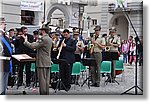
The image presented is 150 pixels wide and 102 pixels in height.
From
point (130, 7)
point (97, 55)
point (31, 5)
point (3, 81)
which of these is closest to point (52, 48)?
point (31, 5)

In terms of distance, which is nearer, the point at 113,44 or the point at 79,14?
the point at 79,14

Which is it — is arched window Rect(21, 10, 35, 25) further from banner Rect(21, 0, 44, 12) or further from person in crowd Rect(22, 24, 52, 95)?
person in crowd Rect(22, 24, 52, 95)

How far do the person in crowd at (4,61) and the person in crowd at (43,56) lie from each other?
1.44 ft

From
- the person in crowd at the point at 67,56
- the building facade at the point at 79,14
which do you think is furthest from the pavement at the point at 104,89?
the building facade at the point at 79,14

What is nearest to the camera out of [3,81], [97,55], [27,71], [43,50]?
[3,81]

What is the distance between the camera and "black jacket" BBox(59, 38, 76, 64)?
8.91 meters

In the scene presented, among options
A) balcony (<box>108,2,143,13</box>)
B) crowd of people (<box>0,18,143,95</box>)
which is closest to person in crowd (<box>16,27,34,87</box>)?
crowd of people (<box>0,18,143,95</box>)

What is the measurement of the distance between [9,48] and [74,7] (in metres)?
1.62

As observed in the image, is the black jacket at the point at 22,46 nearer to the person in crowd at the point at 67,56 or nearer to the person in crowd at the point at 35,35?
the person in crowd at the point at 35,35

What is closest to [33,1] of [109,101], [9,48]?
[9,48]

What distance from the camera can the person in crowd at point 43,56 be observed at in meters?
8.00

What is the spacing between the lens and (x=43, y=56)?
8.08m

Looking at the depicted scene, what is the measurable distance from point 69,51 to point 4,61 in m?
1.66

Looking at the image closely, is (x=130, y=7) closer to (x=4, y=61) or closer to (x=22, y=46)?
(x=22, y=46)
